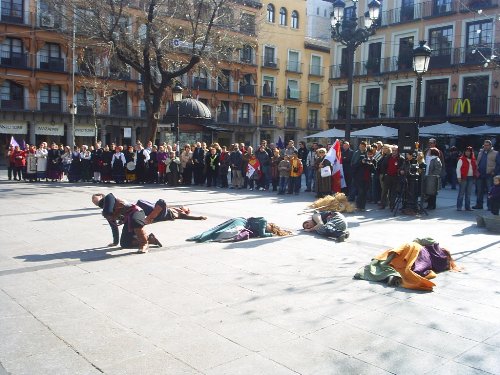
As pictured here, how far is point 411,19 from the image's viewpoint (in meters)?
35.6

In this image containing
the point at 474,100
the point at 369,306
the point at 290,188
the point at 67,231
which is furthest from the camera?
the point at 474,100

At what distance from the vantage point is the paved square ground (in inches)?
164

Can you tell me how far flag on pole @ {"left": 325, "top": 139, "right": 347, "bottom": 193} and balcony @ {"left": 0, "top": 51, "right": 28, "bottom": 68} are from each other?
3276 cm

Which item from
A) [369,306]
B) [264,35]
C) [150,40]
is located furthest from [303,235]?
[264,35]

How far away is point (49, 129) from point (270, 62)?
2422 cm

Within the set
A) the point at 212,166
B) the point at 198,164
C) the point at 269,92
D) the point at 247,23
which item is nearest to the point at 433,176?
the point at 212,166

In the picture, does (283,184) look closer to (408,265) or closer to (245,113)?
(408,265)

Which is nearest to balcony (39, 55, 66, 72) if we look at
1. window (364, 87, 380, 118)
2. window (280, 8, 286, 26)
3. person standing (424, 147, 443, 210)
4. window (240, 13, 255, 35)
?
window (240, 13, 255, 35)

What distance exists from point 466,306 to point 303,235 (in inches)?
168

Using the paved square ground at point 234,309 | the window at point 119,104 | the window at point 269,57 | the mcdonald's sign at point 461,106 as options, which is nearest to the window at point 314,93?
the window at point 269,57

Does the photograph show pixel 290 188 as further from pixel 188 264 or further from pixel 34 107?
pixel 34 107

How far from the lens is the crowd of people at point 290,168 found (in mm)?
13414

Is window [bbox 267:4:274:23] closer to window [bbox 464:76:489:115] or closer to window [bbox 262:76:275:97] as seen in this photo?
window [bbox 262:76:275:97]

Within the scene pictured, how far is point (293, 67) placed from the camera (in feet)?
182
